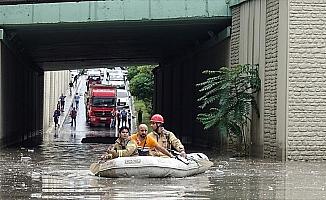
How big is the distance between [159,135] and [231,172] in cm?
244

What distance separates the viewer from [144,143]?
714 inches

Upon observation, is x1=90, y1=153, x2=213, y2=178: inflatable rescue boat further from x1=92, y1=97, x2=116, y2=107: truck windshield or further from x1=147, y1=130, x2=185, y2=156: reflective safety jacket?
x1=92, y1=97, x2=116, y2=107: truck windshield

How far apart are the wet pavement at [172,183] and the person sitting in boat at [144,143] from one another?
3.05 feet

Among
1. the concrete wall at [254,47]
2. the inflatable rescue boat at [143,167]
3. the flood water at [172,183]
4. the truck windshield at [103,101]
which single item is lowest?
the flood water at [172,183]

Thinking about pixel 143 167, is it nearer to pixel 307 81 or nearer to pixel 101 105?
pixel 307 81

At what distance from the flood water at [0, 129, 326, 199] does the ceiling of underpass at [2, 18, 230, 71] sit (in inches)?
320

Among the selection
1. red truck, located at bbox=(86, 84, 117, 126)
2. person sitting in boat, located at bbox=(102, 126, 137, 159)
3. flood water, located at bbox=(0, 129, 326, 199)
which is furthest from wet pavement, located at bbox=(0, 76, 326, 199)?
red truck, located at bbox=(86, 84, 117, 126)

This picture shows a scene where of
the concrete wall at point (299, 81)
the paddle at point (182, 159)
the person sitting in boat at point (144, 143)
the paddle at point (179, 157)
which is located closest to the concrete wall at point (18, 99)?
the concrete wall at point (299, 81)

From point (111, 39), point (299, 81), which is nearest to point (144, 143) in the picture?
point (299, 81)

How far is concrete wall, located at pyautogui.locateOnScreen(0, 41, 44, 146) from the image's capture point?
109ft

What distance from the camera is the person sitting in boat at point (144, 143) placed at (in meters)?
17.9

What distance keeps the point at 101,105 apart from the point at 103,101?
1290 mm

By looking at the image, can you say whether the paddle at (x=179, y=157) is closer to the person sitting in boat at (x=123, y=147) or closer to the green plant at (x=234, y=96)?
the person sitting in boat at (x=123, y=147)

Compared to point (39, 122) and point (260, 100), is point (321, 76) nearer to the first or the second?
point (260, 100)
